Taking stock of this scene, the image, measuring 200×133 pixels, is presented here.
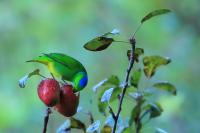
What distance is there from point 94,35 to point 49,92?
132 centimetres

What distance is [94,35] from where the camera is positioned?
1.85 meters

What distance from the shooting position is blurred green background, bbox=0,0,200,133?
181cm

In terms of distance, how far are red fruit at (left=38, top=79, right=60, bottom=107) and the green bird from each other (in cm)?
1

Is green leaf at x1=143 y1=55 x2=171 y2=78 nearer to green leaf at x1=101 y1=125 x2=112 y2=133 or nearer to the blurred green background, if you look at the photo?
green leaf at x1=101 y1=125 x2=112 y2=133

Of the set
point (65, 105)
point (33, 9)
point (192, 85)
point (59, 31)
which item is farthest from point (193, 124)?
point (65, 105)

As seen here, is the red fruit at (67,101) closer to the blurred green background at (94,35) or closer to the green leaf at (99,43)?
the green leaf at (99,43)

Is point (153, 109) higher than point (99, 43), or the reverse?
point (99, 43)

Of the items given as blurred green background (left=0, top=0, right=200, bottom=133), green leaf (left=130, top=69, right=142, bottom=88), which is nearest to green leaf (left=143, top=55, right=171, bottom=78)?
green leaf (left=130, top=69, right=142, bottom=88)

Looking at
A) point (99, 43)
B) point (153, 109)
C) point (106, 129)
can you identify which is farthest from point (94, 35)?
point (99, 43)

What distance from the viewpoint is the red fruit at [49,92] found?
0.55 meters

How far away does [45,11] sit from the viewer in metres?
1.87

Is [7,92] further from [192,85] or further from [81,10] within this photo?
[192,85]

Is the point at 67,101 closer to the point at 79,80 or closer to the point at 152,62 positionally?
the point at 79,80

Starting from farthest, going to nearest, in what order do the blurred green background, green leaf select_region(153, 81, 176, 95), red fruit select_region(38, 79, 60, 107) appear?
the blurred green background
green leaf select_region(153, 81, 176, 95)
red fruit select_region(38, 79, 60, 107)
